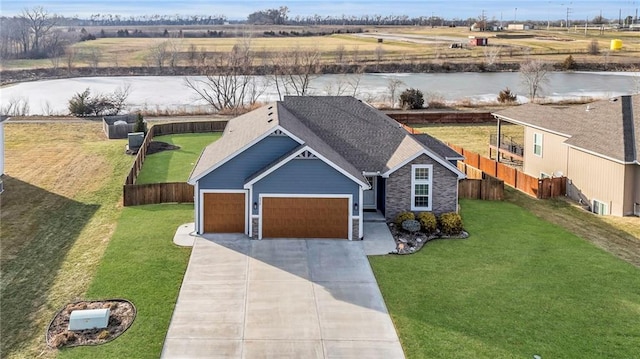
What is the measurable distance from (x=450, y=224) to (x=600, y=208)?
26.2ft

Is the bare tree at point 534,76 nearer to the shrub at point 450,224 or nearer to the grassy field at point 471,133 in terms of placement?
the grassy field at point 471,133

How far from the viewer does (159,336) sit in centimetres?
1356

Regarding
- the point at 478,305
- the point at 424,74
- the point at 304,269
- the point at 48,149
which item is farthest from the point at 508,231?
the point at 424,74

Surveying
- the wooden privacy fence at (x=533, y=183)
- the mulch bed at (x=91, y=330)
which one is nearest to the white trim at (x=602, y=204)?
the wooden privacy fence at (x=533, y=183)

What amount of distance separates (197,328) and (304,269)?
14.4 ft

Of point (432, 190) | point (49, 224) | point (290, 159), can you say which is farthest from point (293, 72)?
point (290, 159)

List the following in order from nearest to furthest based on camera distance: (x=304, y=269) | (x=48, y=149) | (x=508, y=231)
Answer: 1. (x=304, y=269)
2. (x=508, y=231)
3. (x=48, y=149)

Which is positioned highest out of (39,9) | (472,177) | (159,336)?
(39,9)

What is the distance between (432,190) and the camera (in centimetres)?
2192

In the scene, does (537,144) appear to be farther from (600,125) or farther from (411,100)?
(411,100)

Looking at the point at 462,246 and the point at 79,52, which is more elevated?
the point at 79,52

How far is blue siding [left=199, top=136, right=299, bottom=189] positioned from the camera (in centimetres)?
2038

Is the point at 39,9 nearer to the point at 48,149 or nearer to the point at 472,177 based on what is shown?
the point at 48,149

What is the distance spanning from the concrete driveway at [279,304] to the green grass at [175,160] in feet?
33.2
